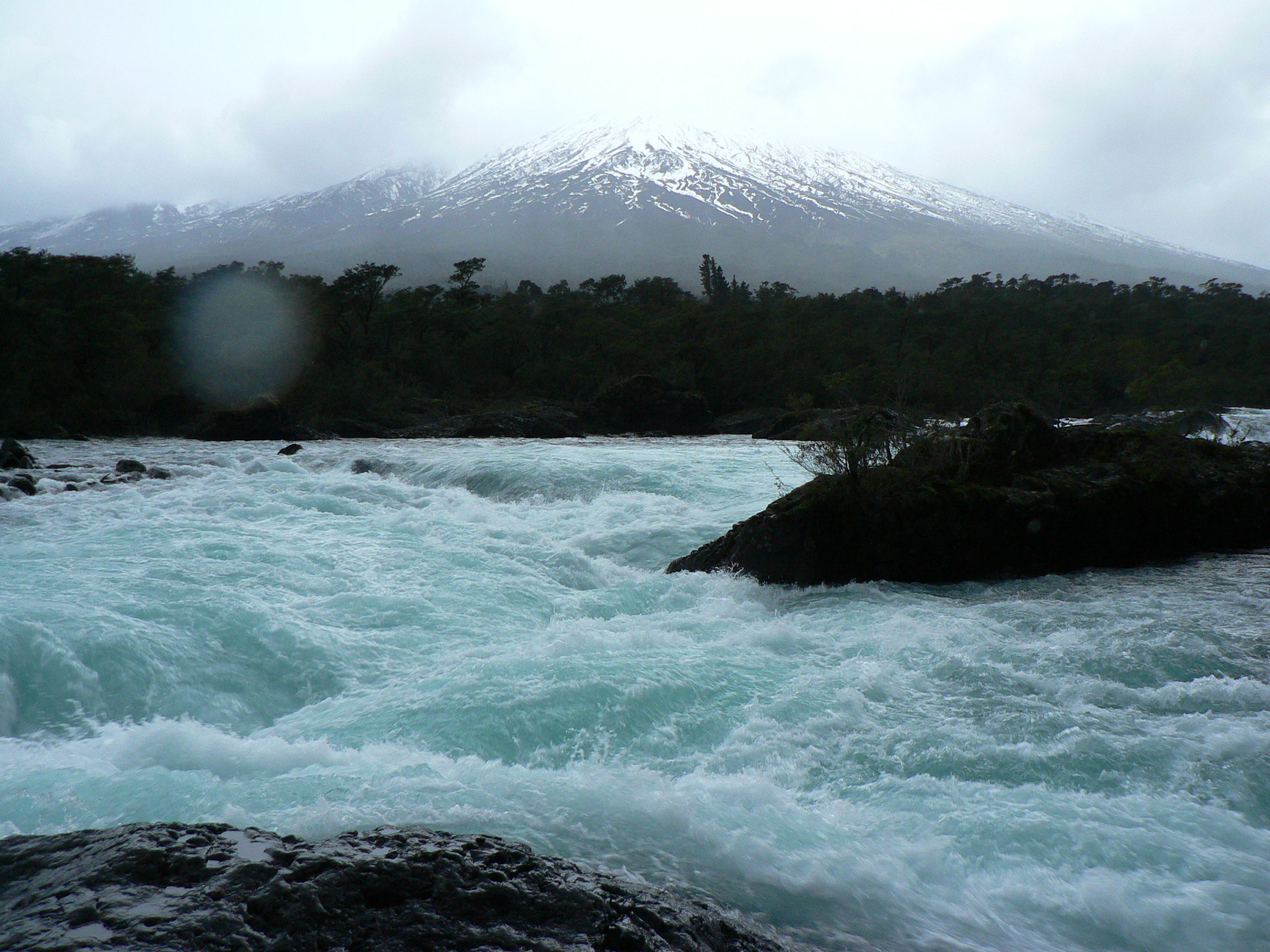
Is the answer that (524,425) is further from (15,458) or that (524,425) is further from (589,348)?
(589,348)

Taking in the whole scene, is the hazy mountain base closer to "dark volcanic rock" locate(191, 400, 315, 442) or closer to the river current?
"dark volcanic rock" locate(191, 400, 315, 442)

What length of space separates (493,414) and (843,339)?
24.9m

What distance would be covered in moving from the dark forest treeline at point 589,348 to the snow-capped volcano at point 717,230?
7103cm

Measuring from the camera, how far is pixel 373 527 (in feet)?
31.0

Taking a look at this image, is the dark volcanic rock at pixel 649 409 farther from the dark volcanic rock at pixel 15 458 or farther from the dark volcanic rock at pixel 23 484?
the dark volcanic rock at pixel 23 484

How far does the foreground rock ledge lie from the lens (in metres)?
1.87

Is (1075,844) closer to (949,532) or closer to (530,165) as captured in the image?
(949,532)

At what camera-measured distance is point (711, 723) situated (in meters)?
4.04

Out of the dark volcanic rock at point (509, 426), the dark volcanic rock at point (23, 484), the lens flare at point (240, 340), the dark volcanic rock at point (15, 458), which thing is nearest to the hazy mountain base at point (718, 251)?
the lens flare at point (240, 340)

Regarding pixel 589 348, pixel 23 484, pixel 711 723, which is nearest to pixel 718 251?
pixel 589 348

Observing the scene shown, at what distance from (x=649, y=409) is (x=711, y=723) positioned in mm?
29883

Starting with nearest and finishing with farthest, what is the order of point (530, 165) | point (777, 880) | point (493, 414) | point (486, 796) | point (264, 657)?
point (777, 880) < point (486, 796) < point (264, 657) < point (493, 414) < point (530, 165)

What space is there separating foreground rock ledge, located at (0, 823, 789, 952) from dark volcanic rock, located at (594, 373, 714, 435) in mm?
30624

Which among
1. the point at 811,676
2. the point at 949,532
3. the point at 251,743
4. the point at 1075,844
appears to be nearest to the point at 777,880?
the point at 1075,844
